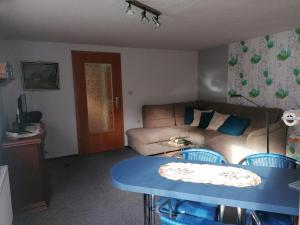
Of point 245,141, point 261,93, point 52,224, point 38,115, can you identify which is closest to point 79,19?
point 38,115

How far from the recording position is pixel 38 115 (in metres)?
3.63

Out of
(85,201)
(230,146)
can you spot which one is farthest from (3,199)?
(230,146)

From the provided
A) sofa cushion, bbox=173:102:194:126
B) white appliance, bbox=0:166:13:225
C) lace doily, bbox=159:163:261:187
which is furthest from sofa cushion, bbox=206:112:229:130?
white appliance, bbox=0:166:13:225

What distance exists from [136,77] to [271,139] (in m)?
2.87

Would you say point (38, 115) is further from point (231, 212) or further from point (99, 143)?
point (231, 212)

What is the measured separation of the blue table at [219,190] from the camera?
1.26 m

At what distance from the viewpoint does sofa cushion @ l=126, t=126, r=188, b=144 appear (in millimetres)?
4137

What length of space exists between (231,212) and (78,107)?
3.37 m

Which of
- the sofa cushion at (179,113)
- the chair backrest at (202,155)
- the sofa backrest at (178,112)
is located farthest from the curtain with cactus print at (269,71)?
the chair backrest at (202,155)

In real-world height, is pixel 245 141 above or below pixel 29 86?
below

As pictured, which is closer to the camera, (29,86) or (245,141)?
(245,141)

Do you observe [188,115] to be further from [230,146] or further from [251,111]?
[230,146]

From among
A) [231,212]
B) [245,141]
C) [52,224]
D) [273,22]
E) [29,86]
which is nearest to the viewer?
[231,212]

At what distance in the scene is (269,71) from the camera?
3.90 m
